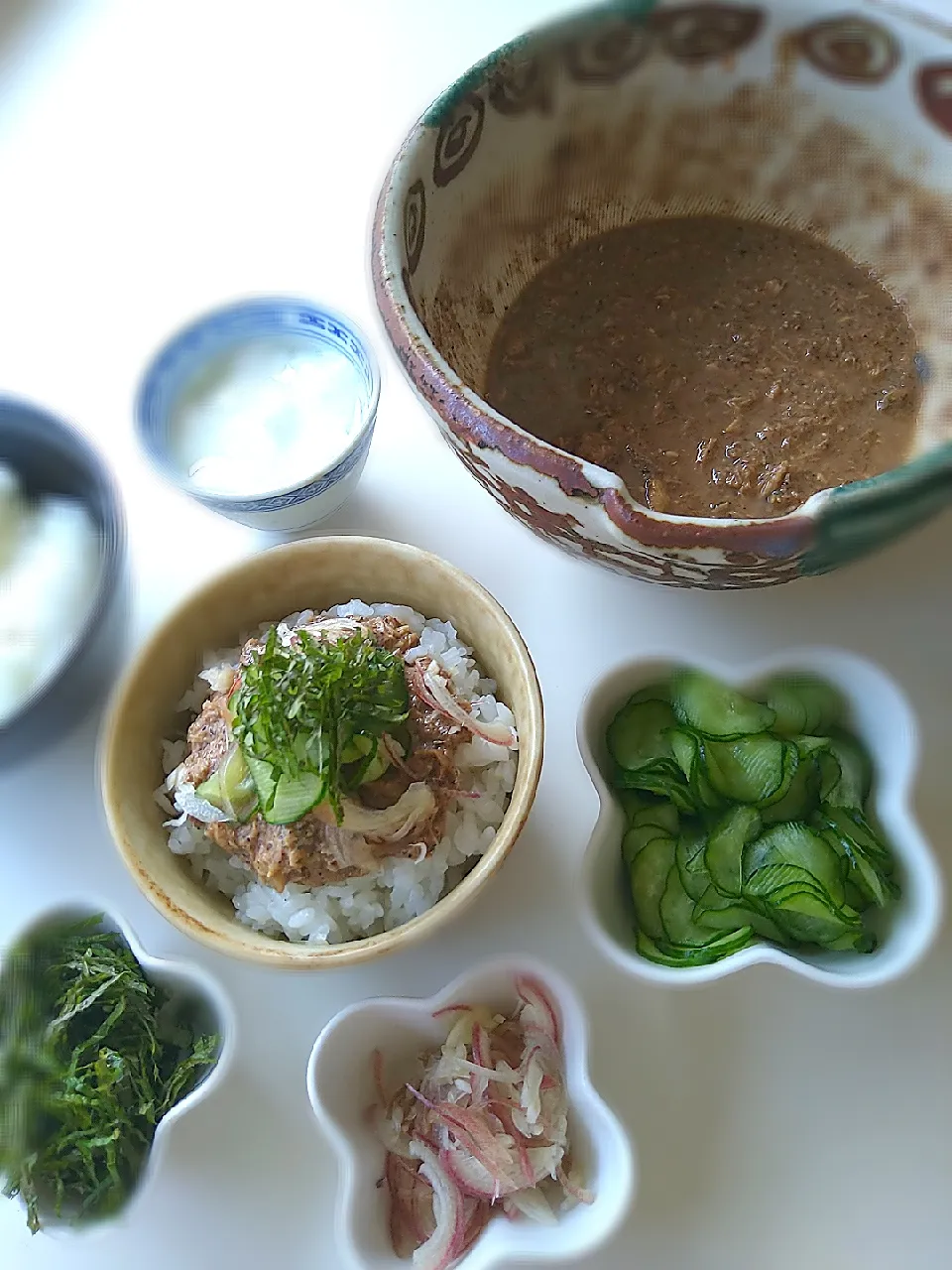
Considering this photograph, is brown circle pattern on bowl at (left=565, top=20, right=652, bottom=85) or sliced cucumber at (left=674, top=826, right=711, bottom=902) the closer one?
sliced cucumber at (left=674, top=826, right=711, bottom=902)

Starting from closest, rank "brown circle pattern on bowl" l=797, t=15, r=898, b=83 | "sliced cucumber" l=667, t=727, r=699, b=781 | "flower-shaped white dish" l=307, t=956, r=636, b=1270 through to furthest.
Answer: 1. "flower-shaped white dish" l=307, t=956, r=636, b=1270
2. "sliced cucumber" l=667, t=727, r=699, b=781
3. "brown circle pattern on bowl" l=797, t=15, r=898, b=83

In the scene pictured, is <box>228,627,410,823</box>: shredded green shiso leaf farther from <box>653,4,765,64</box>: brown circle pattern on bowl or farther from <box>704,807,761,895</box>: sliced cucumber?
<box>653,4,765,64</box>: brown circle pattern on bowl

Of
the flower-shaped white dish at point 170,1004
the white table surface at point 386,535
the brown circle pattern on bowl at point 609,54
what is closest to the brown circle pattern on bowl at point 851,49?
the brown circle pattern on bowl at point 609,54

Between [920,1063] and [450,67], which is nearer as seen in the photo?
[920,1063]

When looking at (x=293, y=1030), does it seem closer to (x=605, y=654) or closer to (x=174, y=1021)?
(x=174, y=1021)

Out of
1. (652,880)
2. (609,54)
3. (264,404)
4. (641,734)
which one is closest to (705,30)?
(609,54)

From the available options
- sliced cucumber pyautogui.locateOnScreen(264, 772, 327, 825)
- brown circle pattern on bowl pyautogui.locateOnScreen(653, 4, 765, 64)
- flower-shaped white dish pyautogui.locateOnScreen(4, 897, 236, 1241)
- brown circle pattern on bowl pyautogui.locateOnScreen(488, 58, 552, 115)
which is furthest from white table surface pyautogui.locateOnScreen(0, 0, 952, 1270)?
brown circle pattern on bowl pyautogui.locateOnScreen(653, 4, 765, 64)

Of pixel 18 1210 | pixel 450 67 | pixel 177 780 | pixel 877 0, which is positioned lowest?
pixel 18 1210

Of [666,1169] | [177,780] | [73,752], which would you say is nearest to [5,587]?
[73,752]

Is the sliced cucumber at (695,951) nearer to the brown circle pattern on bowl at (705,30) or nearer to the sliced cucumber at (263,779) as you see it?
the sliced cucumber at (263,779)
